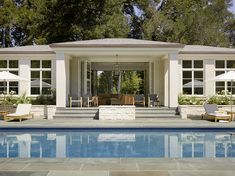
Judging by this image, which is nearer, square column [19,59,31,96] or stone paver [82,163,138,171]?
stone paver [82,163,138,171]

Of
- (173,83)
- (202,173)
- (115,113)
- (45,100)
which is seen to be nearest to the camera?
(202,173)

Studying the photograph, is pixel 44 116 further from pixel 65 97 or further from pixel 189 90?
pixel 189 90

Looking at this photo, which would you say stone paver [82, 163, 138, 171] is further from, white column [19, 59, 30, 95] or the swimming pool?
white column [19, 59, 30, 95]

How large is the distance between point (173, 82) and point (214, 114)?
3153mm

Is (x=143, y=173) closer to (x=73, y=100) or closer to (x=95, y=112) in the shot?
(x=95, y=112)

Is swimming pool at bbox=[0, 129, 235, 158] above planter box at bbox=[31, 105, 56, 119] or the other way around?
the other way around

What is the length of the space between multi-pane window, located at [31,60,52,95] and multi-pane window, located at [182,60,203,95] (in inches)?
339

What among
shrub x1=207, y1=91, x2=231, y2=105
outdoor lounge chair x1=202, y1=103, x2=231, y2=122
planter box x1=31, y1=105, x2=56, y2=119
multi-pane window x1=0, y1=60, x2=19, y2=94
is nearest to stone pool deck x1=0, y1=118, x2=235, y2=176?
outdoor lounge chair x1=202, y1=103, x2=231, y2=122

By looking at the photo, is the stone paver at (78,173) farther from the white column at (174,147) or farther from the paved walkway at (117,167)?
the white column at (174,147)

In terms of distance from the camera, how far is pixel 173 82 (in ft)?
70.6

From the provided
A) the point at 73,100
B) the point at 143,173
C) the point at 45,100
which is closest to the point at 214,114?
the point at 73,100

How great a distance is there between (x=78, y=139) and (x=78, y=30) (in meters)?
21.7

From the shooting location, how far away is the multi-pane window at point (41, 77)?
2377cm

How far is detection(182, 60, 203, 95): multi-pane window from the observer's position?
23844 millimetres
